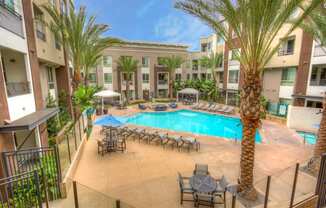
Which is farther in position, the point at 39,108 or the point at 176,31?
the point at 176,31

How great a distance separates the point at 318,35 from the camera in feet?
30.5

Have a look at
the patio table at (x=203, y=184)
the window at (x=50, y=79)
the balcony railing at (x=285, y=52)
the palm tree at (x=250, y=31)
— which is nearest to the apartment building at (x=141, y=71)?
the window at (x=50, y=79)

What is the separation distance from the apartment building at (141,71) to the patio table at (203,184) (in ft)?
96.0

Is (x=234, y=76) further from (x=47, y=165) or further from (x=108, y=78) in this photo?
(x=47, y=165)

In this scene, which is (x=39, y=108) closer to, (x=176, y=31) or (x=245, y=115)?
(x=245, y=115)

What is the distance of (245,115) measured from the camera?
232 inches

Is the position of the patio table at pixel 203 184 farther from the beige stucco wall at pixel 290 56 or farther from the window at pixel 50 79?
the beige stucco wall at pixel 290 56

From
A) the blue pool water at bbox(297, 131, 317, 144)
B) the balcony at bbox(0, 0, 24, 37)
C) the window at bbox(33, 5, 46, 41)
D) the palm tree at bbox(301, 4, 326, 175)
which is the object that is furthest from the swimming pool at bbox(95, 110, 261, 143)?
the balcony at bbox(0, 0, 24, 37)

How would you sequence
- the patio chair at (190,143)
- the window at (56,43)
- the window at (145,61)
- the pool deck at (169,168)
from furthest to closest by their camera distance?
the window at (145,61) → the window at (56,43) → the patio chair at (190,143) → the pool deck at (169,168)

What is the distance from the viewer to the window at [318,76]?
51.1ft

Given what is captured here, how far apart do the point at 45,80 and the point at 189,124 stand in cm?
1488

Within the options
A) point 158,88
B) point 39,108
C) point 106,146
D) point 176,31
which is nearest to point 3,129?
point 39,108

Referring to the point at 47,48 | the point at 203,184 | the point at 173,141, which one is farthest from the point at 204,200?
the point at 47,48

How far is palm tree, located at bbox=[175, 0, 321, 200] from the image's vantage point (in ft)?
16.6
